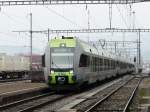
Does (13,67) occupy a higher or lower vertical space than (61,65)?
higher

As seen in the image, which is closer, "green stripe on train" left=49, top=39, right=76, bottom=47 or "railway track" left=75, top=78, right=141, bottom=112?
"railway track" left=75, top=78, right=141, bottom=112

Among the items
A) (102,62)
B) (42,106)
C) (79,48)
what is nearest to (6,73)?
(102,62)

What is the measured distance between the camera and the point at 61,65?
26297 millimetres

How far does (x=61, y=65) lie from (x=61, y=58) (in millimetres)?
508

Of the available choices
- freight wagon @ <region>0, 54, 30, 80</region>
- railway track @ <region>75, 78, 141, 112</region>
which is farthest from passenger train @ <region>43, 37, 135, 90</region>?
freight wagon @ <region>0, 54, 30, 80</region>

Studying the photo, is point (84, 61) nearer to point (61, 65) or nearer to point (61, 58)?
point (61, 58)

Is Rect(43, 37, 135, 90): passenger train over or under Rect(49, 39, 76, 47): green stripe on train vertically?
under

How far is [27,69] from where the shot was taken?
205ft

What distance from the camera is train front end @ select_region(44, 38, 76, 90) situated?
26.0m

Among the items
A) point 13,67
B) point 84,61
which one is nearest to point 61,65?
point 84,61

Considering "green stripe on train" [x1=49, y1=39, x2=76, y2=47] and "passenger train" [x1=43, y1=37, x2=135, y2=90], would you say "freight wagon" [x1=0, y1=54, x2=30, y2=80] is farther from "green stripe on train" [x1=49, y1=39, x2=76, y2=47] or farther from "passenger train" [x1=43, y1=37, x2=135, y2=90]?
"passenger train" [x1=43, y1=37, x2=135, y2=90]

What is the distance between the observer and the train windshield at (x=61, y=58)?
86.3ft

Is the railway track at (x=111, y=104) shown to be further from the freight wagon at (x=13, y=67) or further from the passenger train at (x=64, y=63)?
the freight wagon at (x=13, y=67)

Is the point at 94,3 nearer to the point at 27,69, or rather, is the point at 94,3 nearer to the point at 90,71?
the point at 90,71
